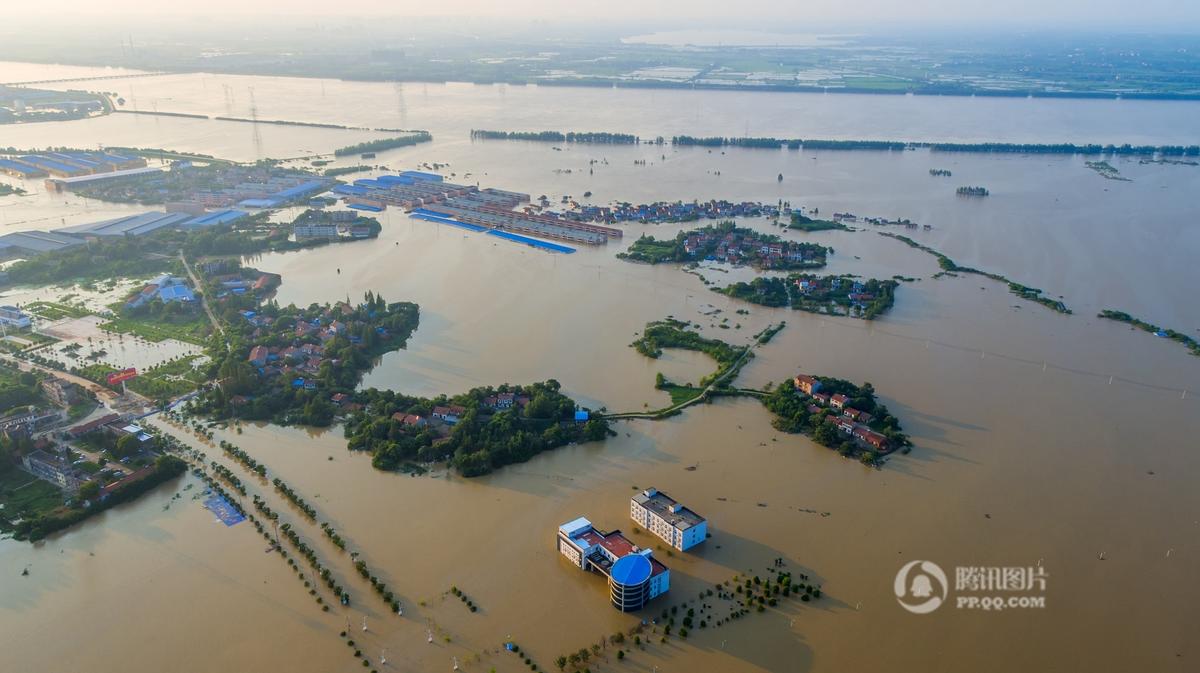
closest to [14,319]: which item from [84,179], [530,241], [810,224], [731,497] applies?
[530,241]

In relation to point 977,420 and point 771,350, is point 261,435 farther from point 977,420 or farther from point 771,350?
point 977,420

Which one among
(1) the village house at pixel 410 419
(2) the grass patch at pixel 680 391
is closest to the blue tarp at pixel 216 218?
(1) the village house at pixel 410 419

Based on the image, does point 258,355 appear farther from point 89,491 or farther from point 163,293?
point 163,293

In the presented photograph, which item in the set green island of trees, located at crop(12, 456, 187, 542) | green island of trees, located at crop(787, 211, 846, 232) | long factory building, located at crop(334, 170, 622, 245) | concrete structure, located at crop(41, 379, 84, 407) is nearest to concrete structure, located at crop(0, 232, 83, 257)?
long factory building, located at crop(334, 170, 622, 245)

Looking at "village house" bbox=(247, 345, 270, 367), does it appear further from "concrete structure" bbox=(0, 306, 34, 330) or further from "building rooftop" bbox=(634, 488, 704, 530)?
"building rooftop" bbox=(634, 488, 704, 530)

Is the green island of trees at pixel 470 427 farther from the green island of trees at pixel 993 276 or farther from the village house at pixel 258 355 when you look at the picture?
the green island of trees at pixel 993 276

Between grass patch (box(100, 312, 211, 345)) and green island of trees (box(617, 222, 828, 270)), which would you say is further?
green island of trees (box(617, 222, 828, 270))

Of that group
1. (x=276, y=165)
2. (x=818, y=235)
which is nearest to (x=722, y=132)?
(x=818, y=235)
